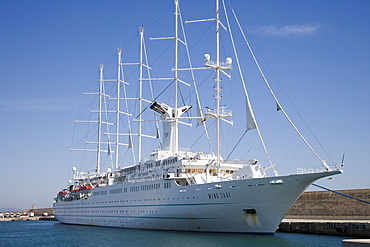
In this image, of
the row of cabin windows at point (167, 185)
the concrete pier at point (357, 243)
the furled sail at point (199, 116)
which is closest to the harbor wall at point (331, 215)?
the row of cabin windows at point (167, 185)

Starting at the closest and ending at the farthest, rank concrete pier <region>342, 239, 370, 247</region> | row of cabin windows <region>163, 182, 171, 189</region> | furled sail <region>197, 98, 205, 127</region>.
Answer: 1. concrete pier <region>342, 239, 370, 247</region>
2. row of cabin windows <region>163, 182, 171, 189</region>
3. furled sail <region>197, 98, 205, 127</region>

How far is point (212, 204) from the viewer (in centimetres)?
2953

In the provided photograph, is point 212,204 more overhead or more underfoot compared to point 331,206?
more overhead

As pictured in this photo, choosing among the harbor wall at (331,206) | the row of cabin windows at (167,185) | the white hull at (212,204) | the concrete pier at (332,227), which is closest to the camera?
the white hull at (212,204)

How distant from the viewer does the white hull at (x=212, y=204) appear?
88.5 feet

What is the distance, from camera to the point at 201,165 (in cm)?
3453

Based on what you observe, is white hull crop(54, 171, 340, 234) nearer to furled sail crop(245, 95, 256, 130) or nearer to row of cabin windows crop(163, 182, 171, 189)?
row of cabin windows crop(163, 182, 171, 189)

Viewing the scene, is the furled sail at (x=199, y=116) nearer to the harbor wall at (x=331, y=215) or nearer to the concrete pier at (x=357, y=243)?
the harbor wall at (x=331, y=215)

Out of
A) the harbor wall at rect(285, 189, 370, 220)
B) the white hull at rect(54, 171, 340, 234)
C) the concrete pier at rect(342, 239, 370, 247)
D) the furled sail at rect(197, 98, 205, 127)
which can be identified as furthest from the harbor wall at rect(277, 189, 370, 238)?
the concrete pier at rect(342, 239, 370, 247)

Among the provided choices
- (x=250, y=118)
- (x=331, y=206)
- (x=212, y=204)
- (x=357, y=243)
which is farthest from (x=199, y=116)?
(x=357, y=243)

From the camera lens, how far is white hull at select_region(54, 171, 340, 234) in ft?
88.5

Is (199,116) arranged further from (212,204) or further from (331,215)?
(331,215)

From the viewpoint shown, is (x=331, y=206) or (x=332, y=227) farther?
(x=331, y=206)

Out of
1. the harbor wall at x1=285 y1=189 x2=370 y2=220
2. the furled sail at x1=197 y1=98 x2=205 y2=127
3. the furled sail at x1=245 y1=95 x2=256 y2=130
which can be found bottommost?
the harbor wall at x1=285 y1=189 x2=370 y2=220
